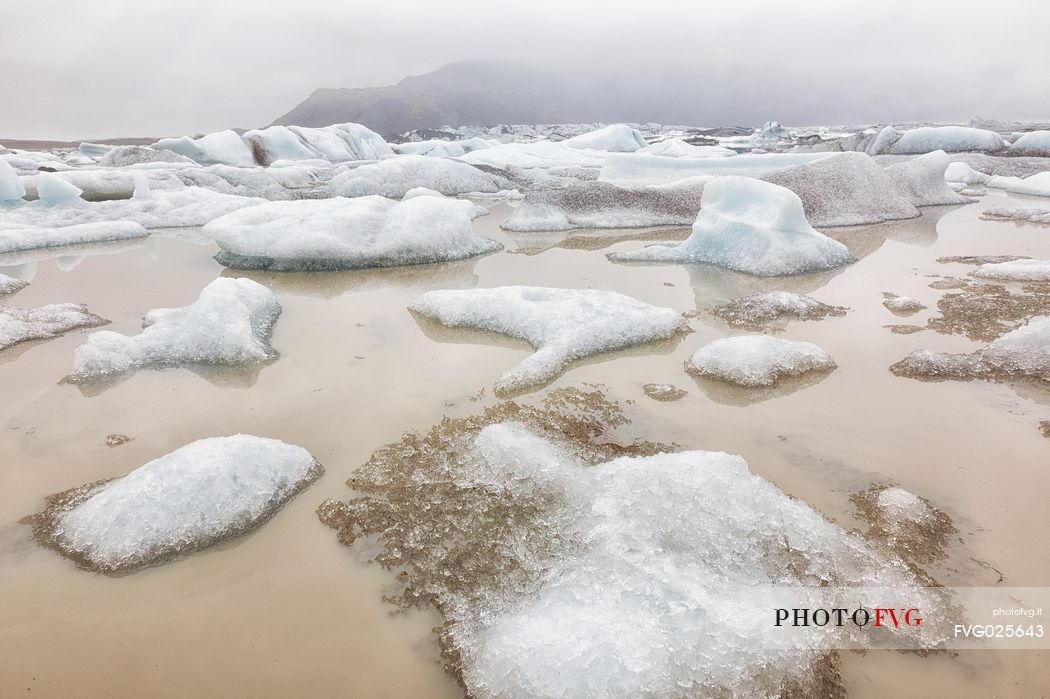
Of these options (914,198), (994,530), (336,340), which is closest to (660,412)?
(994,530)

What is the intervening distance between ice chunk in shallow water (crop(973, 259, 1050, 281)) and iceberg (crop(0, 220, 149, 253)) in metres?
11.5

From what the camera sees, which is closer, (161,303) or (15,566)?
(15,566)

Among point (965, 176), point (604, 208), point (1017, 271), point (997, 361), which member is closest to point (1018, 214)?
point (1017, 271)

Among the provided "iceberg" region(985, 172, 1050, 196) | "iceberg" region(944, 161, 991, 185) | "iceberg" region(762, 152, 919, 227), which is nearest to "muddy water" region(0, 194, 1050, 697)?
"iceberg" region(762, 152, 919, 227)

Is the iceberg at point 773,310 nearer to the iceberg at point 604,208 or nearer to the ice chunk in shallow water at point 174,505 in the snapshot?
the ice chunk in shallow water at point 174,505

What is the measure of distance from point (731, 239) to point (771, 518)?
493 cm

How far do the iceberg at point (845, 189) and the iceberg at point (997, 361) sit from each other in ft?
20.9

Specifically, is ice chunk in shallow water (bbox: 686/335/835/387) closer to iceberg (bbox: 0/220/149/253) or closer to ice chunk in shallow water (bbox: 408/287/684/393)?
ice chunk in shallow water (bbox: 408/287/684/393)

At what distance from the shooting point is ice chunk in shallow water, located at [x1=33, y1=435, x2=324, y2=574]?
1.94 m

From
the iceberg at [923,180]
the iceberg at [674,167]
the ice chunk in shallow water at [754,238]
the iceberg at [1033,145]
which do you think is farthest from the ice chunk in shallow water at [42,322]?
the iceberg at [1033,145]

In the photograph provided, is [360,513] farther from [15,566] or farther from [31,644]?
[15,566]

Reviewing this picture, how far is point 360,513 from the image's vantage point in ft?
7.02

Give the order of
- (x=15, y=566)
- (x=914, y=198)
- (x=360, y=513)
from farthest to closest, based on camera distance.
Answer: (x=914, y=198) < (x=360, y=513) < (x=15, y=566)

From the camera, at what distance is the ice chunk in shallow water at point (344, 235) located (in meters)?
6.23
